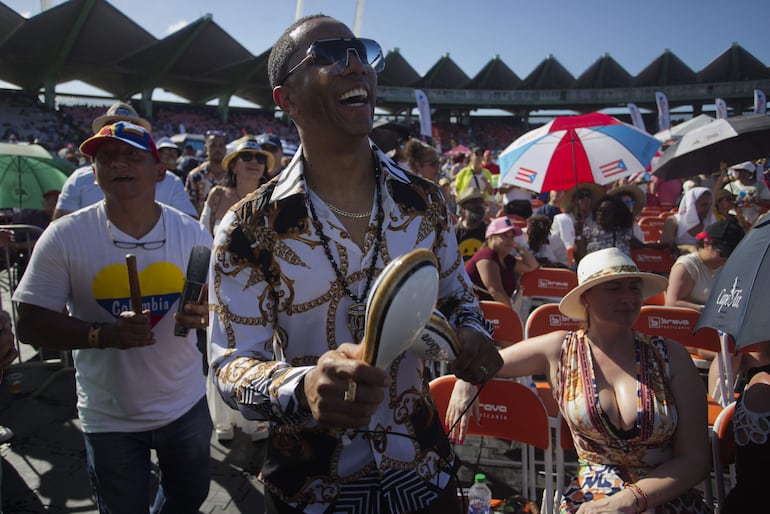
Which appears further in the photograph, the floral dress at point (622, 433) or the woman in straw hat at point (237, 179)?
the woman in straw hat at point (237, 179)

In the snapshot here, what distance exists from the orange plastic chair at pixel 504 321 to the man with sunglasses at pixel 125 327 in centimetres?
244

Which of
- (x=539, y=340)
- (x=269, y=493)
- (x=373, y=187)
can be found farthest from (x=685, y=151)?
(x=269, y=493)

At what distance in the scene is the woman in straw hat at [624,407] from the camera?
6.86ft

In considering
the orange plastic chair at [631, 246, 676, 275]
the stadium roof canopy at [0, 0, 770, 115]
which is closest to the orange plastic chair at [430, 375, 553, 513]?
the orange plastic chair at [631, 246, 676, 275]

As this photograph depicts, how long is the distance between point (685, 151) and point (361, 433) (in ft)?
19.7

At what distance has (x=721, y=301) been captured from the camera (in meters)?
2.00

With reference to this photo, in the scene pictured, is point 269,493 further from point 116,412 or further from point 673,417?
point 673,417

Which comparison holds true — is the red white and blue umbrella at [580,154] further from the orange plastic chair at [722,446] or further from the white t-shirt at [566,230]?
the orange plastic chair at [722,446]

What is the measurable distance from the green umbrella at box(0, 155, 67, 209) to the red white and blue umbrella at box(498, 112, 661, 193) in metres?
5.76

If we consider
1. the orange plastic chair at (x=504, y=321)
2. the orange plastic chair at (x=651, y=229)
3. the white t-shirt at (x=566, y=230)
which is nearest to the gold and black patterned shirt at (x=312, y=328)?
the orange plastic chair at (x=504, y=321)

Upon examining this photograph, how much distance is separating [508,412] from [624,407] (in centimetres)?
61

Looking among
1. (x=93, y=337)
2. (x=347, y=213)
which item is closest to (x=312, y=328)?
(x=347, y=213)

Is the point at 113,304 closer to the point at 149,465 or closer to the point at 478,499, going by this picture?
the point at 149,465

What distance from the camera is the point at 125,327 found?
1.85m
